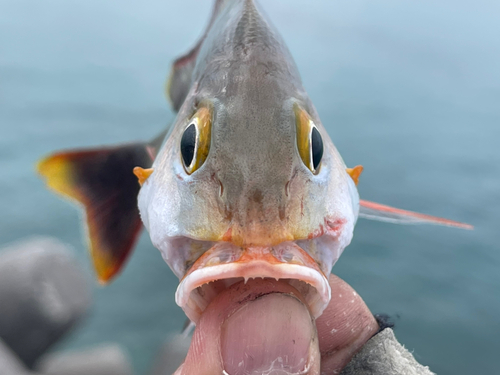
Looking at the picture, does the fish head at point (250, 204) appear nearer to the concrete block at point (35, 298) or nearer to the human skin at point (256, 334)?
the human skin at point (256, 334)

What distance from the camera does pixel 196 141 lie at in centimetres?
75

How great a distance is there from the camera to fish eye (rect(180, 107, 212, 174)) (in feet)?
2.40

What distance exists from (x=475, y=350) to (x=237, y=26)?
11.0ft

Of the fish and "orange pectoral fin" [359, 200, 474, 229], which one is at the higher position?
the fish

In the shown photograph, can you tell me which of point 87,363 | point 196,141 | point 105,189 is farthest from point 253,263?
point 87,363

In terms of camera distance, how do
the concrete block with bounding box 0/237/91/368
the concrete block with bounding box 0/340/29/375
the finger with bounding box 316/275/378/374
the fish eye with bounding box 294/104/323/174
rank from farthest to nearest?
the concrete block with bounding box 0/237/91/368
the concrete block with bounding box 0/340/29/375
the finger with bounding box 316/275/378/374
the fish eye with bounding box 294/104/323/174

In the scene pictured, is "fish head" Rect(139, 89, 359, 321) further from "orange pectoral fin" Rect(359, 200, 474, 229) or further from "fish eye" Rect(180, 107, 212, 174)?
"orange pectoral fin" Rect(359, 200, 474, 229)

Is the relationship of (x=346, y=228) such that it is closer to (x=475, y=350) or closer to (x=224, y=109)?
(x=224, y=109)

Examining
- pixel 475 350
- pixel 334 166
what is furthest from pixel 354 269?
pixel 334 166

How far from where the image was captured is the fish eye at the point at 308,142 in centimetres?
74

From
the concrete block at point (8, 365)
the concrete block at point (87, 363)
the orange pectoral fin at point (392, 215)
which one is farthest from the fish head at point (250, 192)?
the concrete block at point (87, 363)

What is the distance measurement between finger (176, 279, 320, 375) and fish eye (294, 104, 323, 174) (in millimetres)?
224

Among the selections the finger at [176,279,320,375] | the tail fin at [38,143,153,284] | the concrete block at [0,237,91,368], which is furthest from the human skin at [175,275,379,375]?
the concrete block at [0,237,91,368]

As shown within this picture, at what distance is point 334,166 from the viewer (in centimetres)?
85
